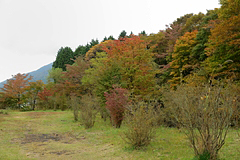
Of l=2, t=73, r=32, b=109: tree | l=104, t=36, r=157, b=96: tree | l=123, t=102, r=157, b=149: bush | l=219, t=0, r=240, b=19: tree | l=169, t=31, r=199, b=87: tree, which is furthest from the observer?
l=2, t=73, r=32, b=109: tree

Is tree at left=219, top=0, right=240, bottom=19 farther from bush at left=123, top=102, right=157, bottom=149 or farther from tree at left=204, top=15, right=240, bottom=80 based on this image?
bush at left=123, top=102, right=157, bottom=149

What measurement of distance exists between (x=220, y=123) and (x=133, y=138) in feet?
9.71

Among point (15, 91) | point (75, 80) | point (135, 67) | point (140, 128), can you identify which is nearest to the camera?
point (140, 128)

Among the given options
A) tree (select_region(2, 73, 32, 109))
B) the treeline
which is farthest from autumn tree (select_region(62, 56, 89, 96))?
tree (select_region(2, 73, 32, 109))

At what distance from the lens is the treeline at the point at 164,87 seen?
13.7 ft

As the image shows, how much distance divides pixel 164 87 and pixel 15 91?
23979 millimetres

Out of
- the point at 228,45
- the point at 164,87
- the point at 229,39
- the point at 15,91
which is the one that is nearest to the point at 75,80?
the point at 15,91

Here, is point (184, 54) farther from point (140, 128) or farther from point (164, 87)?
point (140, 128)

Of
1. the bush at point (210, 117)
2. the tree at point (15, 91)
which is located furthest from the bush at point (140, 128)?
the tree at point (15, 91)

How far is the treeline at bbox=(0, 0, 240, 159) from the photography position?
418cm

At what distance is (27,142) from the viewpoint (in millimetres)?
8094

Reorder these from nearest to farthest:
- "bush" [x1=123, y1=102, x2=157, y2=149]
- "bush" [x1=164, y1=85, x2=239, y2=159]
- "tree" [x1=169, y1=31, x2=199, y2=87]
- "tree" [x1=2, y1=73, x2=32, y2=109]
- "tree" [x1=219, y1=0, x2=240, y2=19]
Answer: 1. "bush" [x1=164, y1=85, x2=239, y2=159]
2. "bush" [x1=123, y1=102, x2=157, y2=149]
3. "tree" [x1=219, y1=0, x2=240, y2=19]
4. "tree" [x1=169, y1=31, x2=199, y2=87]
5. "tree" [x1=2, y1=73, x2=32, y2=109]

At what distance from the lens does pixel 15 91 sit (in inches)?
1069

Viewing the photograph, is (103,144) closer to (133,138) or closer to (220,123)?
(133,138)
